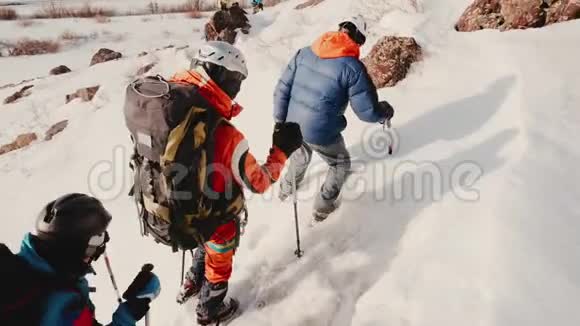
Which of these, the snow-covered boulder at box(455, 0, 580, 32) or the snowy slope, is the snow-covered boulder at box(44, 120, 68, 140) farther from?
the snow-covered boulder at box(455, 0, 580, 32)

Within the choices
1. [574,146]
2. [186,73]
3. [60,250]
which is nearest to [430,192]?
[574,146]

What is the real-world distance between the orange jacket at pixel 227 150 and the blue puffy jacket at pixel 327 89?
1114 millimetres

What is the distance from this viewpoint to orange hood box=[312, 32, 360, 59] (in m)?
3.48

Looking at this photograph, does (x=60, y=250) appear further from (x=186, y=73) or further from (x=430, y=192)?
(x=430, y=192)

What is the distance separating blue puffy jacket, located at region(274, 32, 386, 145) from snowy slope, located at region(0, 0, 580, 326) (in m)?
0.93

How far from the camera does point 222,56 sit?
2.60 metres

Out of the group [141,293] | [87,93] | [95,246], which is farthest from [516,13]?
[87,93]

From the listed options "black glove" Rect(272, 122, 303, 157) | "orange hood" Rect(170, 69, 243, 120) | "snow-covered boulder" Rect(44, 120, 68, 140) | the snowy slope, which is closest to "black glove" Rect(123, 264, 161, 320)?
"orange hood" Rect(170, 69, 243, 120)

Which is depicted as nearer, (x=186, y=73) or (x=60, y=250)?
(x=60, y=250)

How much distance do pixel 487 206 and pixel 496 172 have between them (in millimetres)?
547

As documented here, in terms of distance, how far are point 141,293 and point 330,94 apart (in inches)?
82.7

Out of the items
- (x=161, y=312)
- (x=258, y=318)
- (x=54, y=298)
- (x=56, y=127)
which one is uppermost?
(x=54, y=298)

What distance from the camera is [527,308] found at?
2.59m

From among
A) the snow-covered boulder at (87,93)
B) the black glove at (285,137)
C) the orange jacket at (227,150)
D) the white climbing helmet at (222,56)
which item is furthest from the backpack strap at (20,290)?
the snow-covered boulder at (87,93)
